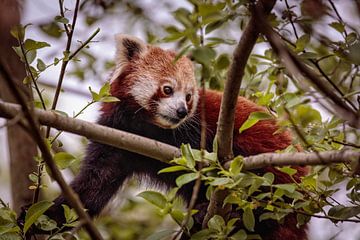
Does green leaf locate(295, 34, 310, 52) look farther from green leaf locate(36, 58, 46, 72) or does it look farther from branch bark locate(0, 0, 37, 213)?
branch bark locate(0, 0, 37, 213)

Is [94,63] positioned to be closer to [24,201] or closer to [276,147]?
[24,201]

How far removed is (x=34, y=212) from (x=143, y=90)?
162cm

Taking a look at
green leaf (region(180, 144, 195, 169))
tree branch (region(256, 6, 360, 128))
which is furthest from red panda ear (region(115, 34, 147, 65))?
tree branch (region(256, 6, 360, 128))

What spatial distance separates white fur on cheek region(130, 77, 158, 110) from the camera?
154 inches

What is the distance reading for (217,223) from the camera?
2.46m

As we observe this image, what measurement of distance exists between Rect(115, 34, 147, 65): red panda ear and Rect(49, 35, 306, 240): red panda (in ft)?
0.34

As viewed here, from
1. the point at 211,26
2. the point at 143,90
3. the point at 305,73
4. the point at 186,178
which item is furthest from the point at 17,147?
the point at 305,73

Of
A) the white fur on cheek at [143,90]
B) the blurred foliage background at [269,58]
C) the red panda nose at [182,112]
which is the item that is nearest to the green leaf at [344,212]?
the blurred foliage background at [269,58]

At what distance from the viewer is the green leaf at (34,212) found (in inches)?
97.7

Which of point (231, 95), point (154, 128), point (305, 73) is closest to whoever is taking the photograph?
point (305, 73)

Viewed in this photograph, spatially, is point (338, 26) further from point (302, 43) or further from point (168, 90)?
point (168, 90)

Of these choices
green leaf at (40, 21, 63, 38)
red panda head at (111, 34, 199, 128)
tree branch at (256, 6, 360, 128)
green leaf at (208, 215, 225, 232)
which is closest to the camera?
tree branch at (256, 6, 360, 128)

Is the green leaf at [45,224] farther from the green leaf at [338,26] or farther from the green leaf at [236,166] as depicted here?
the green leaf at [338,26]

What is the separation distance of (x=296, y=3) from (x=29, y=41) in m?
1.25
